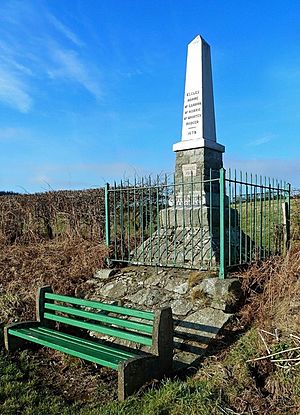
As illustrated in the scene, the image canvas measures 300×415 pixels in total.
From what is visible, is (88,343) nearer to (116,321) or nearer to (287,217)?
(116,321)

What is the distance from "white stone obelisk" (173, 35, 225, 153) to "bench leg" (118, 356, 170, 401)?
391 cm

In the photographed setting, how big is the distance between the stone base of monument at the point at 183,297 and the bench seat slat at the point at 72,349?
2.47 feet

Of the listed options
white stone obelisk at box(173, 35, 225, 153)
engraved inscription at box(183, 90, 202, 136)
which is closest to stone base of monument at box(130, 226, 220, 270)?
white stone obelisk at box(173, 35, 225, 153)

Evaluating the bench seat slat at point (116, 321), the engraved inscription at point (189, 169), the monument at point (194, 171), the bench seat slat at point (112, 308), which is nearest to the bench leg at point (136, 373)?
the bench seat slat at point (116, 321)

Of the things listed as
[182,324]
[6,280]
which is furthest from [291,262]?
[6,280]

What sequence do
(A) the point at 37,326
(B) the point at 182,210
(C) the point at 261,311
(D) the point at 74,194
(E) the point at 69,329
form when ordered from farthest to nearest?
(D) the point at 74,194 < (B) the point at 182,210 < (E) the point at 69,329 < (A) the point at 37,326 < (C) the point at 261,311

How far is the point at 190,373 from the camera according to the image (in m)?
3.77

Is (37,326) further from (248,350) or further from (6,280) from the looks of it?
(248,350)

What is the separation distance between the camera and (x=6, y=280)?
674 centimetres

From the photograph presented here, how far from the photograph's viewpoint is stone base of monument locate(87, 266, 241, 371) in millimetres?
4176

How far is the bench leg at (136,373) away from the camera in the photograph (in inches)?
130

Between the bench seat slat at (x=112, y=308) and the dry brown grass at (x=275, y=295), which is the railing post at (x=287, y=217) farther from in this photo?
the bench seat slat at (x=112, y=308)

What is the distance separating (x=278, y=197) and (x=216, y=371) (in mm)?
4371

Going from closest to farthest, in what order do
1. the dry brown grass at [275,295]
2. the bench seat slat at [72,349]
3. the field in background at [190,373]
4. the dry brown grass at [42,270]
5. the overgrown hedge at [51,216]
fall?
the field in background at [190,373], the bench seat slat at [72,349], the dry brown grass at [275,295], the dry brown grass at [42,270], the overgrown hedge at [51,216]
